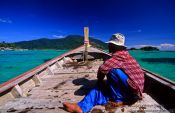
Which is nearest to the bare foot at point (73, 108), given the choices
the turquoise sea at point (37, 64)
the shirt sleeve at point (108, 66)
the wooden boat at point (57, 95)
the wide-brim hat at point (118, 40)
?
the wooden boat at point (57, 95)

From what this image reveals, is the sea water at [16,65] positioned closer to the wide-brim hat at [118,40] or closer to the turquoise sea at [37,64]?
the turquoise sea at [37,64]

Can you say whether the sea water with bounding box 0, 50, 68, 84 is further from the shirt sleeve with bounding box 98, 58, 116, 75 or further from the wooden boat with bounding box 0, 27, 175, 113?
the shirt sleeve with bounding box 98, 58, 116, 75

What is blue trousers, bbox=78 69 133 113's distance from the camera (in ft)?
8.70

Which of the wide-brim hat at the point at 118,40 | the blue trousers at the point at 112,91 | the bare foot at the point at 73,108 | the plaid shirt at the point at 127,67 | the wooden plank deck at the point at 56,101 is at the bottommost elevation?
the wooden plank deck at the point at 56,101

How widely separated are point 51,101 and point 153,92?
2.01m

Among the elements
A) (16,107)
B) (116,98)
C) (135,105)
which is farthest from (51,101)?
(135,105)

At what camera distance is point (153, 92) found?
3635 millimetres

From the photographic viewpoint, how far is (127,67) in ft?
8.81

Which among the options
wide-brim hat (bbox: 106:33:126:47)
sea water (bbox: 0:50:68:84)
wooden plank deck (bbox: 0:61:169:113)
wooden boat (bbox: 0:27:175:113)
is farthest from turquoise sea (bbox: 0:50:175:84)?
wide-brim hat (bbox: 106:33:126:47)

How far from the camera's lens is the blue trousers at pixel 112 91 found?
2650mm

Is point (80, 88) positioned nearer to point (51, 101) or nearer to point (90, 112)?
point (51, 101)

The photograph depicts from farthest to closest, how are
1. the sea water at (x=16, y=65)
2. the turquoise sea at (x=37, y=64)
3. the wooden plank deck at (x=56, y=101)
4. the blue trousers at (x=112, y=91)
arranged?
the turquoise sea at (x=37, y=64), the sea water at (x=16, y=65), the blue trousers at (x=112, y=91), the wooden plank deck at (x=56, y=101)

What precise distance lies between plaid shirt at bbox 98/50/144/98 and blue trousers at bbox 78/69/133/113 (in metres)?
0.06

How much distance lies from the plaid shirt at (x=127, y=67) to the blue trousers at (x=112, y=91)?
62mm
